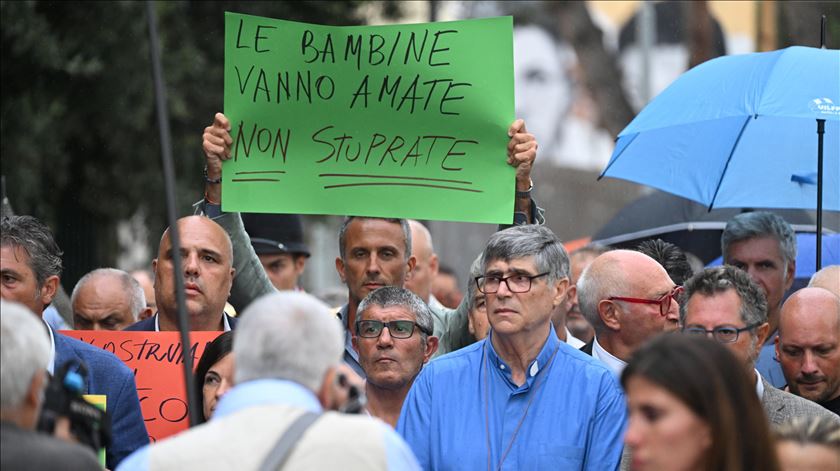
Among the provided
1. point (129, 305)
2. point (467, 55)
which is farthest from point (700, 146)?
point (129, 305)

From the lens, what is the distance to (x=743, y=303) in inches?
232

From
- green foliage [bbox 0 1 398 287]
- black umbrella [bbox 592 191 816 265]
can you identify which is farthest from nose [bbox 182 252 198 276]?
green foliage [bbox 0 1 398 287]

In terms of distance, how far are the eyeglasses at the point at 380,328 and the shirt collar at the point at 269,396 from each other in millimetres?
2478

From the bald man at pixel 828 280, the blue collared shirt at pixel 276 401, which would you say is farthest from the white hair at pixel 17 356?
the bald man at pixel 828 280

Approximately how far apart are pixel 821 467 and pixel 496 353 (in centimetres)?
189

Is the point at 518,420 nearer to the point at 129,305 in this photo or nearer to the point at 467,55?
the point at 467,55

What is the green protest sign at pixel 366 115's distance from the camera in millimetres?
6371

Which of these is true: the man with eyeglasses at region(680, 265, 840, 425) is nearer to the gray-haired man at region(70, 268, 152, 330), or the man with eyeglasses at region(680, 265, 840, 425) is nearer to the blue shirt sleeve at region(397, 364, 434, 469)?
the blue shirt sleeve at region(397, 364, 434, 469)

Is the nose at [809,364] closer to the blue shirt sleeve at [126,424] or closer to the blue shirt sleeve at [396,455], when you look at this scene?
the blue shirt sleeve at [126,424]

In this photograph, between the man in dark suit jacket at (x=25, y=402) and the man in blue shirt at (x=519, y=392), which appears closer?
the man in dark suit jacket at (x=25, y=402)

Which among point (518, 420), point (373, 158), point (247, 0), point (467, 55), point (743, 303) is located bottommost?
point (518, 420)

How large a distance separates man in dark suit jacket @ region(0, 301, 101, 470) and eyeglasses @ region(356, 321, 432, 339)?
7.78 feet

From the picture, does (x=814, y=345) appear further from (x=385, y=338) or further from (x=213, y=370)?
(x=213, y=370)

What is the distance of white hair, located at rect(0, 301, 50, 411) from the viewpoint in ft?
12.8
